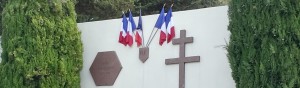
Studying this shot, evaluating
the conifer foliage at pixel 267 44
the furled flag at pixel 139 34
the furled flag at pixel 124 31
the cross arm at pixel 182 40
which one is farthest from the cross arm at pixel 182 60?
the conifer foliage at pixel 267 44

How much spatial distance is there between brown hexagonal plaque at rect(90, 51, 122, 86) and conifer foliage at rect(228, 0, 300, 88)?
8.01ft

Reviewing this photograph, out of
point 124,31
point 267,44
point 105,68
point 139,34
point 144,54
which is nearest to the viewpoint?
point 267,44

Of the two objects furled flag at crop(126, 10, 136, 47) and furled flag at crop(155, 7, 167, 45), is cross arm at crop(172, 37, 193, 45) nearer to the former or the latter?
furled flag at crop(155, 7, 167, 45)

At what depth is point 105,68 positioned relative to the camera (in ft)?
28.0

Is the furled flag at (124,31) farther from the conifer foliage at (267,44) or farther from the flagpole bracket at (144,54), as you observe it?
the conifer foliage at (267,44)

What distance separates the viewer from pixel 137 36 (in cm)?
827

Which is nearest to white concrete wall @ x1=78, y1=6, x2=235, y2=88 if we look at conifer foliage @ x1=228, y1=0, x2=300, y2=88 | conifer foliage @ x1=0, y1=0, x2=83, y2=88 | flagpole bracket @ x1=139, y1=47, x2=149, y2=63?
A: flagpole bracket @ x1=139, y1=47, x2=149, y2=63

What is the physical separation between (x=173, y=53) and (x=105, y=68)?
1185mm

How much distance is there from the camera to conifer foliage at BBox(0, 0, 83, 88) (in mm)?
8070

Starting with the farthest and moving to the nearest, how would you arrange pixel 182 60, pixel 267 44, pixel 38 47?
pixel 38 47
pixel 182 60
pixel 267 44

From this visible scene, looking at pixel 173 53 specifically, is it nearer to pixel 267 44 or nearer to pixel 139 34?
pixel 139 34

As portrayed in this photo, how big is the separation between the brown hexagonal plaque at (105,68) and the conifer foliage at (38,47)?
309mm

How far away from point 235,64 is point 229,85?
910 millimetres

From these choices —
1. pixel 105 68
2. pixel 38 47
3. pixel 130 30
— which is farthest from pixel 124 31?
pixel 38 47
